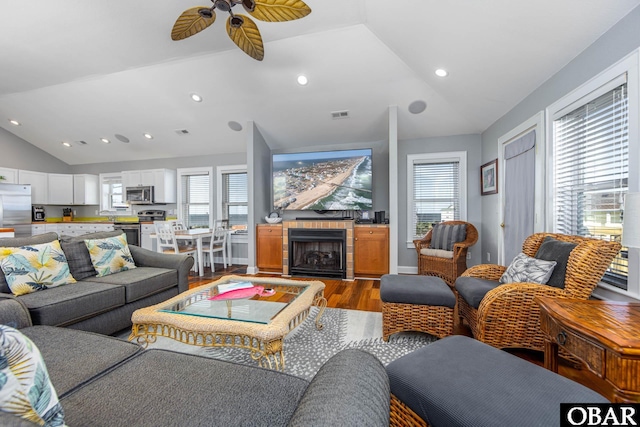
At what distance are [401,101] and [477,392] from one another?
3820 mm

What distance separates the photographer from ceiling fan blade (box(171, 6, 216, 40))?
204 cm

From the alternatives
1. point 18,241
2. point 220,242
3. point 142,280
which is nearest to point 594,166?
point 142,280

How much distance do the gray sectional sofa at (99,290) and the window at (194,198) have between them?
290cm

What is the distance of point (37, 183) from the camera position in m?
6.02

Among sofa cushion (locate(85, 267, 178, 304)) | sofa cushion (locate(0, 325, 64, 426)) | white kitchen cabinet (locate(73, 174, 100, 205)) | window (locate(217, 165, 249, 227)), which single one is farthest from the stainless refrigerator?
sofa cushion (locate(0, 325, 64, 426))

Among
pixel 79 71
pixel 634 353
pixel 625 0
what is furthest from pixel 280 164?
pixel 634 353

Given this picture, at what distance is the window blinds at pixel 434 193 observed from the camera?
452cm

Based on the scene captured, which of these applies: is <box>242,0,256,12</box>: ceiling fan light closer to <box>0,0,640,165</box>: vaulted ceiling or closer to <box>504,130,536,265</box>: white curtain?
<box>0,0,640,165</box>: vaulted ceiling

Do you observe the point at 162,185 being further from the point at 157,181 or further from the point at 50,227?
the point at 50,227

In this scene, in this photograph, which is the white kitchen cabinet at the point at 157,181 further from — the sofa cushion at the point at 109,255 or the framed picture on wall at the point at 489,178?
the framed picture on wall at the point at 489,178

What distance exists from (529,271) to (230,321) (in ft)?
7.19

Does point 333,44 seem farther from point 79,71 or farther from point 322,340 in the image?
point 79,71

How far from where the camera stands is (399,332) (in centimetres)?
228

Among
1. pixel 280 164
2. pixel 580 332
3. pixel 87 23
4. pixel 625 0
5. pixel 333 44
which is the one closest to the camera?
pixel 580 332
